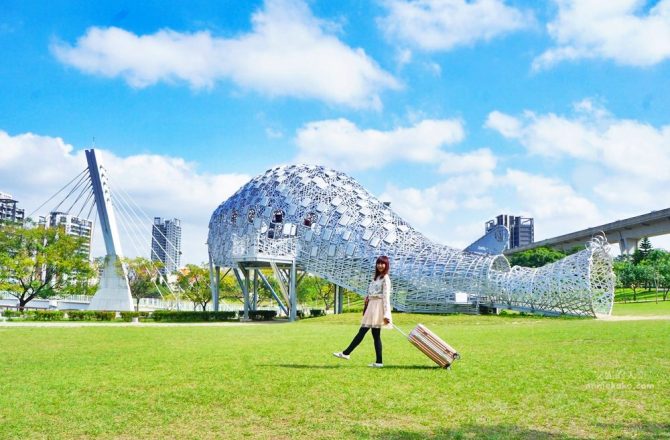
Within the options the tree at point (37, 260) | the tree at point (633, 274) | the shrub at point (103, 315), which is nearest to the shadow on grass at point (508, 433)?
the shrub at point (103, 315)

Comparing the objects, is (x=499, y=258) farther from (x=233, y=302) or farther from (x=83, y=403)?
(x=233, y=302)

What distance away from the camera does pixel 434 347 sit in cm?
1110

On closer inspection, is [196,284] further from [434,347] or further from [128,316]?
[434,347]

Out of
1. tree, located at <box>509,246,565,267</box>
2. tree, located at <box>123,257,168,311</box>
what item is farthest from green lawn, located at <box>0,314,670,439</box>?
tree, located at <box>509,246,565,267</box>

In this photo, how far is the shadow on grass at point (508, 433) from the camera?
6.34 m

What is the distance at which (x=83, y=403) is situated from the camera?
324 inches

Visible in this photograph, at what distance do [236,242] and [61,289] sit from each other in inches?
711

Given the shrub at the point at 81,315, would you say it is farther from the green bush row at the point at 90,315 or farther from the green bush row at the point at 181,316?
the green bush row at the point at 181,316

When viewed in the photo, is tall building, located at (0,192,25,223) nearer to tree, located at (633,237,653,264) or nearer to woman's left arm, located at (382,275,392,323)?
tree, located at (633,237,653,264)

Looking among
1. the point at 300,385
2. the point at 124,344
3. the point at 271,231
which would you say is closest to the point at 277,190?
the point at 271,231

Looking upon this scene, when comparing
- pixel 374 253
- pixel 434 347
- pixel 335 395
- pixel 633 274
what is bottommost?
pixel 335 395

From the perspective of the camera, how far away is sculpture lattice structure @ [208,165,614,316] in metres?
34.0

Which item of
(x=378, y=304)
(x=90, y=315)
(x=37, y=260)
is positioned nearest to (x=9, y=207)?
(x=37, y=260)

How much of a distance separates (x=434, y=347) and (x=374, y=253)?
26.8 metres
